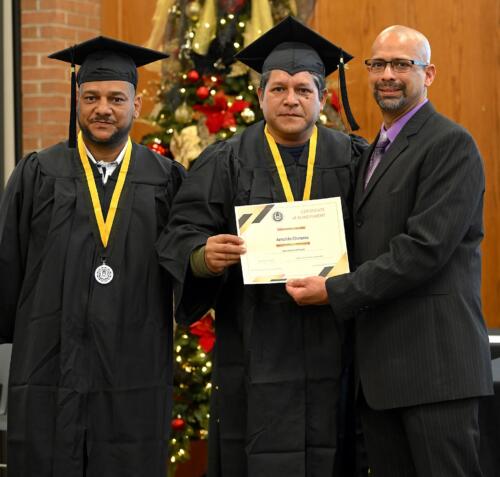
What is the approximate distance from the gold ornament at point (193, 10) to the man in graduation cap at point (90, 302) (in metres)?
1.73

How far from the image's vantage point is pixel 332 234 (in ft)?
11.4

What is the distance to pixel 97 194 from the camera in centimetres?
383

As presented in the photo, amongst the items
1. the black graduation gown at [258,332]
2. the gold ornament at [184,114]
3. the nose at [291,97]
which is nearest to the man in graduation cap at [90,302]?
the black graduation gown at [258,332]

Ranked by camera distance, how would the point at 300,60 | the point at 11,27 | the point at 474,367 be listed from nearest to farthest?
the point at 474,367
the point at 300,60
the point at 11,27

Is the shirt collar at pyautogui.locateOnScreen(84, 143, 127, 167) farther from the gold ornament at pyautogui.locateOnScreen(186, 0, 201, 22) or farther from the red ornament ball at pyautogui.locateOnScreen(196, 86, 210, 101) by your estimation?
the gold ornament at pyautogui.locateOnScreen(186, 0, 201, 22)

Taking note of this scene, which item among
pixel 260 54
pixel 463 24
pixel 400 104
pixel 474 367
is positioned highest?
pixel 463 24

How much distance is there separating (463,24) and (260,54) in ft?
9.93

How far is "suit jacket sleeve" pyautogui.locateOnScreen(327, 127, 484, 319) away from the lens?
3250mm

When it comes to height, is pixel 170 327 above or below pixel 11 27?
below

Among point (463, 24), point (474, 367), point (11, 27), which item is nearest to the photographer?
point (474, 367)

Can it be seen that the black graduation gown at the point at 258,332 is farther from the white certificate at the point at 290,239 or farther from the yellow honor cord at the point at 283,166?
the white certificate at the point at 290,239

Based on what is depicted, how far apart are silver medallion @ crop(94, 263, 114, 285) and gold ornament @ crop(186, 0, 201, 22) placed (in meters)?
2.26

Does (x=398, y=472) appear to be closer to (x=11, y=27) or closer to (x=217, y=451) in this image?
(x=217, y=451)

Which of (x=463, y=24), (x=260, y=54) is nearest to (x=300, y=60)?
(x=260, y=54)
